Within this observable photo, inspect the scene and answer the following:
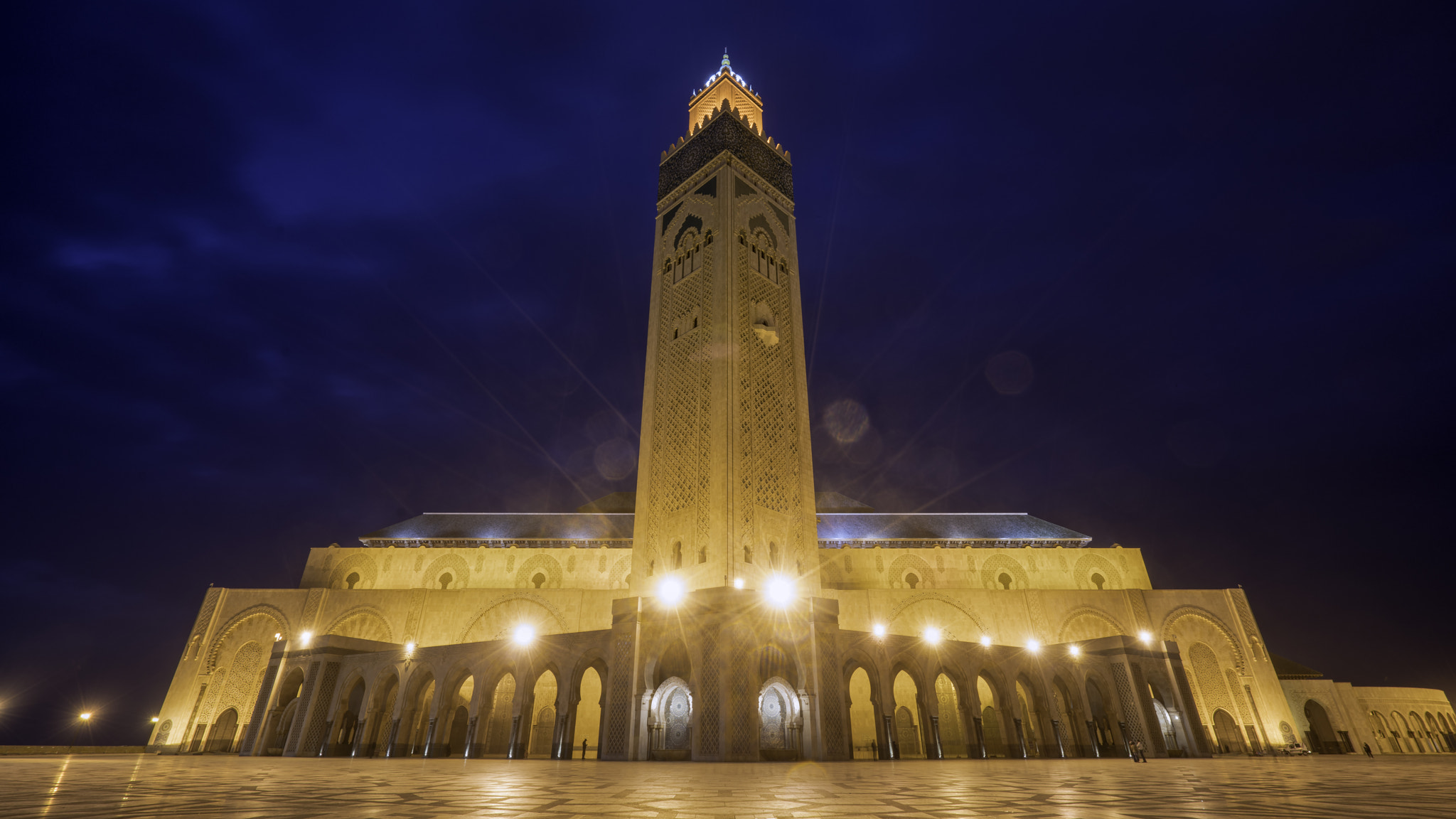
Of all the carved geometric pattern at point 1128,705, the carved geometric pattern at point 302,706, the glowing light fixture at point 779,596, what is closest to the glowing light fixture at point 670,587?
the glowing light fixture at point 779,596

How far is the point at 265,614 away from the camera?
2489 cm

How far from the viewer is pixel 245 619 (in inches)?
977

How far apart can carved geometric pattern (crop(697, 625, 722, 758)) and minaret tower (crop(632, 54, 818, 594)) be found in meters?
3.25

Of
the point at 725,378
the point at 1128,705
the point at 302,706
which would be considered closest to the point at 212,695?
the point at 302,706

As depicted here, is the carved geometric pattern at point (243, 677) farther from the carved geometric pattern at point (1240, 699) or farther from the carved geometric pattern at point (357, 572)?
the carved geometric pattern at point (1240, 699)

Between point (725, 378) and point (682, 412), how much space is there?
7.49ft

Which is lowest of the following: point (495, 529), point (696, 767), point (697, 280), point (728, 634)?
point (696, 767)

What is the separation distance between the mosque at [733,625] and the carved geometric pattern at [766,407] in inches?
3.9

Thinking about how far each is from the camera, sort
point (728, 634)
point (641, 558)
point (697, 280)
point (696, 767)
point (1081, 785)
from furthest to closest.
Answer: point (697, 280) → point (641, 558) → point (728, 634) → point (696, 767) → point (1081, 785)

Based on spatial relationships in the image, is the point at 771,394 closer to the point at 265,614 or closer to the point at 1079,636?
the point at 1079,636

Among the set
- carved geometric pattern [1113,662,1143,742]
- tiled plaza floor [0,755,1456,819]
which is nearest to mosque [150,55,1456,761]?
carved geometric pattern [1113,662,1143,742]

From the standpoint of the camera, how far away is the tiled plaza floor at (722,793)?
13.3 feet

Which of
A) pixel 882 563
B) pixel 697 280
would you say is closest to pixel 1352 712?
pixel 882 563

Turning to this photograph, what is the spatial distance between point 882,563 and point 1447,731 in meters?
30.4
